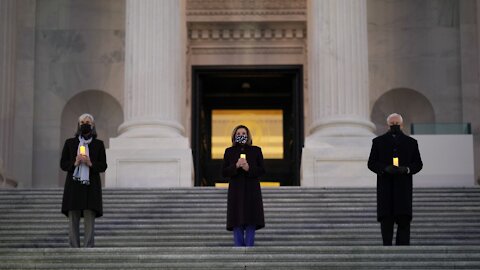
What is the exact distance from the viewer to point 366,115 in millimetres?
24547

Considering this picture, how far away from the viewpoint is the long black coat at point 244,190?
15.6 metres

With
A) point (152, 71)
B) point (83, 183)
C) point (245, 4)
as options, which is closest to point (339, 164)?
point (152, 71)

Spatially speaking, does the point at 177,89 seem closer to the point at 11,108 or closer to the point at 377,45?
the point at 11,108

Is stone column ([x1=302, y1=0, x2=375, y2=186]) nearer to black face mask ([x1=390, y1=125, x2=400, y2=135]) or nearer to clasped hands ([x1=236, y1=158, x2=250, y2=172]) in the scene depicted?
black face mask ([x1=390, y1=125, x2=400, y2=135])

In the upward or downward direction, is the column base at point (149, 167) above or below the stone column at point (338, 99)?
below

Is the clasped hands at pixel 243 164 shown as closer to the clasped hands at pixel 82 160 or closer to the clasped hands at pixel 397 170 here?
the clasped hands at pixel 397 170

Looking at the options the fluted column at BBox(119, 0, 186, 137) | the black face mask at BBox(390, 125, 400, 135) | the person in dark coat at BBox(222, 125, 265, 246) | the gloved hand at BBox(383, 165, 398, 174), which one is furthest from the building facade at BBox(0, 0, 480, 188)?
the gloved hand at BBox(383, 165, 398, 174)

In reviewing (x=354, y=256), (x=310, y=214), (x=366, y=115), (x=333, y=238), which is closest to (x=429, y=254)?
(x=354, y=256)

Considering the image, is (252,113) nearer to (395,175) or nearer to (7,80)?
(7,80)

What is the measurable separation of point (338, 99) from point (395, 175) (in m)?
8.41

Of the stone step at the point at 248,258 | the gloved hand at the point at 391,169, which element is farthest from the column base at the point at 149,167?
the stone step at the point at 248,258

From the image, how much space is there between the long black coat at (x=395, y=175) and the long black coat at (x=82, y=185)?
4116 millimetres

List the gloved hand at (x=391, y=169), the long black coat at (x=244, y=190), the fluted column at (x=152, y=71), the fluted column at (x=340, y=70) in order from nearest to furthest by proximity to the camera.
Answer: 1. the long black coat at (x=244, y=190)
2. the gloved hand at (x=391, y=169)
3. the fluted column at (x=340, y=70)
4. the fluted column at (x=152, y=71)

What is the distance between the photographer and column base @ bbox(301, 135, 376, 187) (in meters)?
23.6
